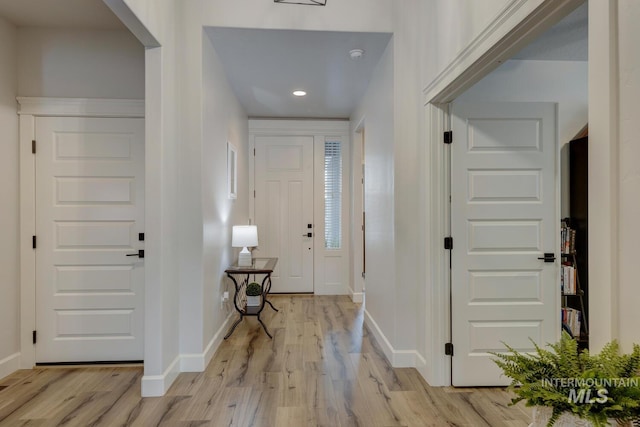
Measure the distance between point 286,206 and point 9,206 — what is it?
3.24 meters

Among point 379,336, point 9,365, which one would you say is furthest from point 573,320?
point 9,365

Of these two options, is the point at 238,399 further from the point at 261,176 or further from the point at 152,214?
the point at 261,176

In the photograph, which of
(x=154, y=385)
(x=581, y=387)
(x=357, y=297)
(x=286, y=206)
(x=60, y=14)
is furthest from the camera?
(x=286, y=206)

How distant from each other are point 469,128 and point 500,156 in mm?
296

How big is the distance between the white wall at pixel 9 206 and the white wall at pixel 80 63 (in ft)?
0.29

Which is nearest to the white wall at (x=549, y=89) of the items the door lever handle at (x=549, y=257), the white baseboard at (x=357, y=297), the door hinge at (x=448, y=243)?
the door lever handle at (x=549, y=257)

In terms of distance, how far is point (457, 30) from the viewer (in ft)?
7.09

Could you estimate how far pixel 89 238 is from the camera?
2.85 meters

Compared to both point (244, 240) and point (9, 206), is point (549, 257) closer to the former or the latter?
point (244, 240)

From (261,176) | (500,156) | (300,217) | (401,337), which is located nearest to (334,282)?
(300,217)

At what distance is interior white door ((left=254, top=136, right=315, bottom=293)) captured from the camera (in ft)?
17.5

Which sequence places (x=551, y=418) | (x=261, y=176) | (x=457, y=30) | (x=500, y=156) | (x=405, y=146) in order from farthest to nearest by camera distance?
(x=261, y=176)
(x=405, y=146)
(x=500, y=156)
(x=457, y=30)
(x=551, y=418)

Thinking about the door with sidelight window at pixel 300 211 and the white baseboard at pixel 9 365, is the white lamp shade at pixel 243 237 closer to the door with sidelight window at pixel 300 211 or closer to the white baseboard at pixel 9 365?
the door with sidelight window at pixel 300 211

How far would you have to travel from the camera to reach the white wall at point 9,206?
2621mm
